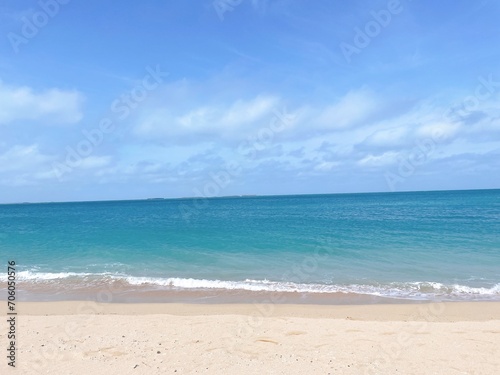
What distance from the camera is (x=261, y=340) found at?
777 centimetres

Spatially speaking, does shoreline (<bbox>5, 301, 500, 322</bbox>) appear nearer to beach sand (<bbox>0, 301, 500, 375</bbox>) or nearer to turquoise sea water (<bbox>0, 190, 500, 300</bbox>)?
beach sand (<bbox>0, 301, 500, 375</bbox>)

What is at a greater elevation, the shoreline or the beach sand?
the beach sand

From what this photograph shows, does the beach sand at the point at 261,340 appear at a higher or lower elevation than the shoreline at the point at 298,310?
higher

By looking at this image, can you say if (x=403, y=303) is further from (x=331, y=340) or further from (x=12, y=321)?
(x=12, y=321)

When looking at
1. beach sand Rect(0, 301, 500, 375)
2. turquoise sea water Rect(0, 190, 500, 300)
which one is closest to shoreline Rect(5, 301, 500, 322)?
beach sand Rect(0, 301, 500, 375)

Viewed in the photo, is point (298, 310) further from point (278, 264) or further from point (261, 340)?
point (278, 264)

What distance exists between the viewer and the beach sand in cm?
648

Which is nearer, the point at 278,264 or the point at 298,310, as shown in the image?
the point at 298,310

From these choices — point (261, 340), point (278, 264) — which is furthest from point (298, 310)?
point (278, 264)

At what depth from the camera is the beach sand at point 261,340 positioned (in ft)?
21.3

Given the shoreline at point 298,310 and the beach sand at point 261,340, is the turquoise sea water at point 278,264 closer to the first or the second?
the shoreline at point 298,310

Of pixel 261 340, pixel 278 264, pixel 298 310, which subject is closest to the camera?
pixel 261 340

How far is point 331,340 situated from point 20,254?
22.3 metres

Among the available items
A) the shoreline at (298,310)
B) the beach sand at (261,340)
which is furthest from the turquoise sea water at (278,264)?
the beach sand at (261,340)
